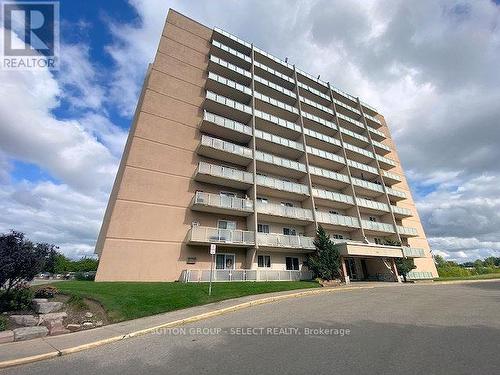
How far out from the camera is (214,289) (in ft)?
50.6

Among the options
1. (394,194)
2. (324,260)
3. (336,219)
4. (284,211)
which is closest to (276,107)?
(284,211)

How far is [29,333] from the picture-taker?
26.7 ft

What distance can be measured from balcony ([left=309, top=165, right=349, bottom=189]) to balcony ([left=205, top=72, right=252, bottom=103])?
35.6 feet

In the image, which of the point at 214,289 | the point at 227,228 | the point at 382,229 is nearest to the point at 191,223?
the point at 227,228

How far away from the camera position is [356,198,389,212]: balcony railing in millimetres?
31975

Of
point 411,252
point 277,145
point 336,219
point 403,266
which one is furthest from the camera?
point 411,252

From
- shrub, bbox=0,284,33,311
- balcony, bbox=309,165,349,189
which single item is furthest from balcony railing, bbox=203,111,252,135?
shrub, bbox=0,284,33,311

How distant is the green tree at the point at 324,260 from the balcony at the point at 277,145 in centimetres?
986

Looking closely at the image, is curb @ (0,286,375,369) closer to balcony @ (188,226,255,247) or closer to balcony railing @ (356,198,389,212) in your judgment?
balcony @ (188,226,255,247)

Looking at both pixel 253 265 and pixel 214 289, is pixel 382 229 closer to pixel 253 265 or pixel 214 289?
pixel 253 265

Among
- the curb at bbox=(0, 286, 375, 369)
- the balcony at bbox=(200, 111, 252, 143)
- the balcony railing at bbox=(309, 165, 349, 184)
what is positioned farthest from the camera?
the balcony railing at bbox=(309, 165, 349, 184)

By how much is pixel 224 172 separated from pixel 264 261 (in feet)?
29.5

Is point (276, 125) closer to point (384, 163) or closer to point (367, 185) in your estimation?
point (367, 185)

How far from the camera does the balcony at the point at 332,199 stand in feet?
93.9
